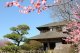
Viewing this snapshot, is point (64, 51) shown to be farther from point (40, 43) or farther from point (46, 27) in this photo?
point (46, 27)

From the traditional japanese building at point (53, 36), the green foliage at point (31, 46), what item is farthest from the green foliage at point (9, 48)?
the traditional japanese building at point (53, 36)

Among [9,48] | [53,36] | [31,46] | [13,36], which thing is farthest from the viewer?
[53,36]

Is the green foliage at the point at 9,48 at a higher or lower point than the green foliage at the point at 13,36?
lower

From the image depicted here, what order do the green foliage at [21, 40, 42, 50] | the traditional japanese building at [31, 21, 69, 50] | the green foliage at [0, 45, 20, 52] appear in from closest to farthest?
1. the green foliage at [0, 45, 20, 52]
2. the green foliage at [21, 40, 42, 50]
3. the traditional japanese building at [31, 21, 69, 50]

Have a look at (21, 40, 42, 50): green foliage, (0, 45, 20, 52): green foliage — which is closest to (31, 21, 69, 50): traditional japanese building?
(21, 40, 42, 50): green foliage

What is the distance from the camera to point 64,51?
32.4 m

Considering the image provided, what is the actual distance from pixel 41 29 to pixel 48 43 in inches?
304

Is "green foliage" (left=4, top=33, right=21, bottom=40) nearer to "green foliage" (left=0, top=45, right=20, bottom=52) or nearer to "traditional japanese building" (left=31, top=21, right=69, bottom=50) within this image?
"green foliage" (left=0, top=45, right=20, bottom=52)

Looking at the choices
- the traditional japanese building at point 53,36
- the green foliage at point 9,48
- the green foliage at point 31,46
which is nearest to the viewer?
the green foliage at point 9,48

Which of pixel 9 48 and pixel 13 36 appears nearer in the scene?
pixel 9 48

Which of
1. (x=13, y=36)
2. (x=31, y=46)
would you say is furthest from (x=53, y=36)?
(x=13, y=36)

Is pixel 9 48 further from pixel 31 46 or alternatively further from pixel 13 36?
pixel 31 46

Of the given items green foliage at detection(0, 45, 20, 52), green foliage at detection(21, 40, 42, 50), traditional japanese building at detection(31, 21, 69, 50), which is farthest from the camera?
traditional japanese building at detection(31, 21, 69, 50)

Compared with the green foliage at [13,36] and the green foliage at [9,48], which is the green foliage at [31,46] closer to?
the green foliage at [13,36]
